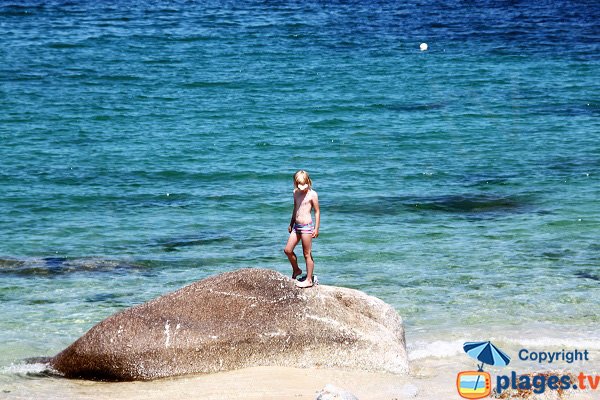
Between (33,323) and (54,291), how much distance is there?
4.47 ft

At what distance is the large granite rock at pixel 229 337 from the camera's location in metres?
10.7

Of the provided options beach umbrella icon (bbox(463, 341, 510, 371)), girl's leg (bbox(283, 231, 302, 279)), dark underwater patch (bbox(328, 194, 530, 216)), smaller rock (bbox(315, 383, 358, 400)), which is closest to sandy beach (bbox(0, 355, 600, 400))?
beach umbrella icon (bbox(463, 341, 510, 371))

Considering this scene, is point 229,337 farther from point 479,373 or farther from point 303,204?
point 479,373

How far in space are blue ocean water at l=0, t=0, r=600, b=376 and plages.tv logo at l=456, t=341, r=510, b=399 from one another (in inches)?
24.5

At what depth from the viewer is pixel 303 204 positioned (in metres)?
11.7

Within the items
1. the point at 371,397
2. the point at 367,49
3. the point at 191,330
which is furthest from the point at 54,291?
the point at 367,49

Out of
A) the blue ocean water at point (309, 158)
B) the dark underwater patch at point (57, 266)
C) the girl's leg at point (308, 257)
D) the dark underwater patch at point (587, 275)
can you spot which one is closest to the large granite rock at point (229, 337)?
the girl's leg at point (308, 257)

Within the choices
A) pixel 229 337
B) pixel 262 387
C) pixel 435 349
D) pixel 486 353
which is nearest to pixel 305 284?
pixel 229 337

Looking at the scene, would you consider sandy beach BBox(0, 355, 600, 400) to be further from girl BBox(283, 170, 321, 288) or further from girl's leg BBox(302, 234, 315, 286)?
girl BBox(283, 170, 321, 288)

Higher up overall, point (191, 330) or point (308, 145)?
point (191, 330)

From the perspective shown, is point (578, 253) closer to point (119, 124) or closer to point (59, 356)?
point (59, 356)

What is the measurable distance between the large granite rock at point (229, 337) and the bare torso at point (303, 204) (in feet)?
3.15

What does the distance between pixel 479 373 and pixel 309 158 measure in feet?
42.9

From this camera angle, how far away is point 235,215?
1909 centimetres
